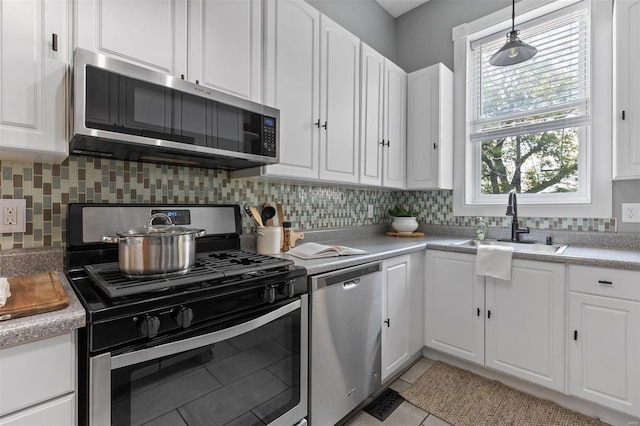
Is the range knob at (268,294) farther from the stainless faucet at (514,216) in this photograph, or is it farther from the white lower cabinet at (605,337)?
the stainless faucet at (514,216)

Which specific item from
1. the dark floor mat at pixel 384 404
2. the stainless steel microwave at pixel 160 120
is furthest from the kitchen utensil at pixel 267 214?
the dark floor mat at pixel 384 404

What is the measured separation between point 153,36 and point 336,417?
191 cm

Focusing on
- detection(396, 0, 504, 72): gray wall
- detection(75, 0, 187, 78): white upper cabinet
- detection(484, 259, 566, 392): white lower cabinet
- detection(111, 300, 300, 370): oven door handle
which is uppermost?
detection(396, 0, 504, 72): gray wall

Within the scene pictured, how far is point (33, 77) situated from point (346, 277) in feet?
4.74

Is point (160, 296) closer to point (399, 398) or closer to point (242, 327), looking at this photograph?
point (242, 327)

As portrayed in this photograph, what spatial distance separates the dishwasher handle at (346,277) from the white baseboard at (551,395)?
1.04 metres

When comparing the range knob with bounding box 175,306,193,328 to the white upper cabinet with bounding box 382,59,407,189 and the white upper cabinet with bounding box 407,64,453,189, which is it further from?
the white upper cabinet with bounding box 407,64,453,189

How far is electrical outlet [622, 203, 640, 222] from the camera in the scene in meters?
2.00

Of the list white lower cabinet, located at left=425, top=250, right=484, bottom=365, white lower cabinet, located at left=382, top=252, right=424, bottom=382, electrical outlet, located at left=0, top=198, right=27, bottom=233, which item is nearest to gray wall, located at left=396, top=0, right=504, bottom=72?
white lower cabinet, located at left=425, top=250, right=484, bottom=365

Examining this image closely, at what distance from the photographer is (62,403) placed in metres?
0.82

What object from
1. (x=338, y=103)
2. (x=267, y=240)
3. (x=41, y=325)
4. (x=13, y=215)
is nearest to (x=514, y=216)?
(x=338, y=103)

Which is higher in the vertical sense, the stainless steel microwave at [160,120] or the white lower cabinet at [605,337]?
the stainless steel microwave at [160,120]

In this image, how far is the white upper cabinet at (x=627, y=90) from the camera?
190cm

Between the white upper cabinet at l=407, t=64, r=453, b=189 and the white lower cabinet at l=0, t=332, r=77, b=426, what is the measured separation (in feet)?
8.30
